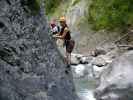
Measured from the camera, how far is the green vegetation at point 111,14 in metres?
27.8

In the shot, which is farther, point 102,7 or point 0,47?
point 102,7

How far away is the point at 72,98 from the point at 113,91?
3.83 meters

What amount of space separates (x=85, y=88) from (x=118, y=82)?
302 centimetres

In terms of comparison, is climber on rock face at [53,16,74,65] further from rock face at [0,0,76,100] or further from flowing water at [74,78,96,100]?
flowing water at [74,78,96,100]

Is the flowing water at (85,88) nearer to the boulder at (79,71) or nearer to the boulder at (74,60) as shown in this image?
the boulder at (79,71)

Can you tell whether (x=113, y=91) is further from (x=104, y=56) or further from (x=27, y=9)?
(x=104, y=56)

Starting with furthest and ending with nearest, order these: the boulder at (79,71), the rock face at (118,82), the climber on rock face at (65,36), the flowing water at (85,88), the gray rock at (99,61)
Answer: the gray rock at (99,61), the boulder at (79,71), the flowing water at (85,88), the rock face at (118,82), the climber on rock face at (65,36)

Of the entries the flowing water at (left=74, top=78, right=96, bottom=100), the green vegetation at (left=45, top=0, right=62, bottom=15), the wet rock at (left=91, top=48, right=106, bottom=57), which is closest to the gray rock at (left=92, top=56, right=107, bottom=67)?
the wet rock at (left=91, top=48, right=106, bottom=57)

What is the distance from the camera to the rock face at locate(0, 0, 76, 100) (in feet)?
28.5

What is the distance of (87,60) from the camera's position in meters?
23.8

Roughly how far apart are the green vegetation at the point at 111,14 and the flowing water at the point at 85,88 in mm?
8823

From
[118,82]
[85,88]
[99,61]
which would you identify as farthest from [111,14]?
[118,82]

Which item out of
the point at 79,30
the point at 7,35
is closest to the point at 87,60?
the point at 79,30

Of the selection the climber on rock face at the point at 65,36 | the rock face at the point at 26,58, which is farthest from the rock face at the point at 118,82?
the rock face at the point at 26,58
